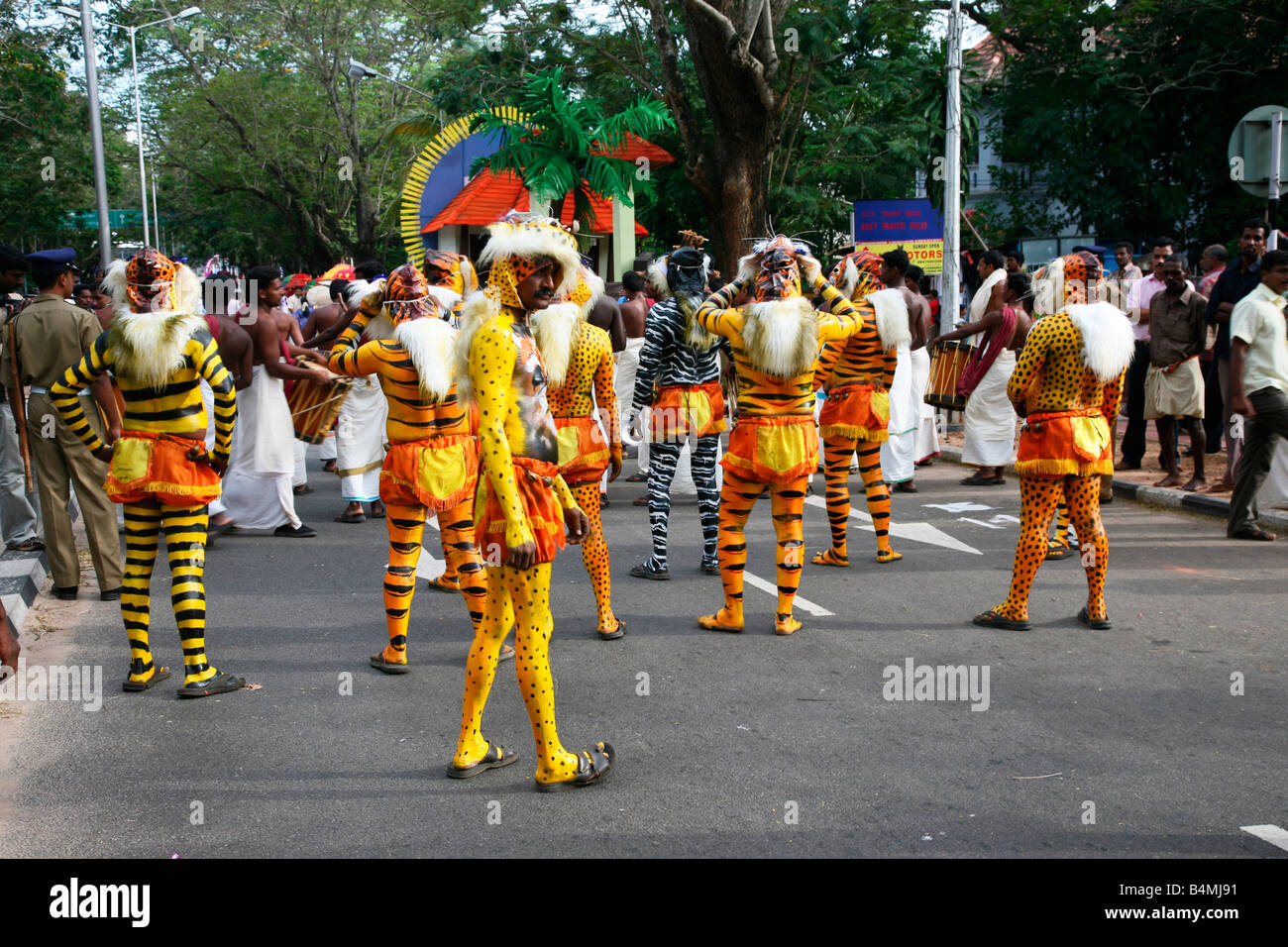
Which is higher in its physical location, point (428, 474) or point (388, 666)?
point (428, 474)

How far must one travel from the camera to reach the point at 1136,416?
11.9 metres

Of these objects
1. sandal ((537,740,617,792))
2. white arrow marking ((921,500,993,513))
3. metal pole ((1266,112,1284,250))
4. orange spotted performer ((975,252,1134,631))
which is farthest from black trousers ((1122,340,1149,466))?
sandal ((537,740,617,792))

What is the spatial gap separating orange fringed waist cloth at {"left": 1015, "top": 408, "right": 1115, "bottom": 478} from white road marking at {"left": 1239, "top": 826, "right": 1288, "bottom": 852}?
2.70 meters

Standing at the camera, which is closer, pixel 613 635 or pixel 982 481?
pixel 613 635

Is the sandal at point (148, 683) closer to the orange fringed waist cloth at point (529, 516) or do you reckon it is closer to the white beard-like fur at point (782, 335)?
the orange fringed waist cloth at point (529, 516)

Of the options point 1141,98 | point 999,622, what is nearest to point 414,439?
point 999,622

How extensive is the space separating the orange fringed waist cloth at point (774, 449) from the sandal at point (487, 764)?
225 cm

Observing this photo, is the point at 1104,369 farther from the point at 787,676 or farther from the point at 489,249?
the point at 489,249

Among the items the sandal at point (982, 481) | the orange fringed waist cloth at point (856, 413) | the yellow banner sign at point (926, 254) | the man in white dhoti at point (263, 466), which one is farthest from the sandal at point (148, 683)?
the yellow banner sign at point (926, 254)

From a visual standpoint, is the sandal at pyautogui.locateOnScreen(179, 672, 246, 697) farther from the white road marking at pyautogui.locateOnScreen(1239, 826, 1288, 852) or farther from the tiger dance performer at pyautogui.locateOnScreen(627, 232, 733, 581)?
the white road marking at pyautogui.locateOnScreen(1239, 826, 1288, 852)

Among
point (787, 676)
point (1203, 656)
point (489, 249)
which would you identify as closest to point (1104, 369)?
point (1203, 656)

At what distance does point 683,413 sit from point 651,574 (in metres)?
1.11

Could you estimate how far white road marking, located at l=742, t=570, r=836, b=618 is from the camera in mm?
7121

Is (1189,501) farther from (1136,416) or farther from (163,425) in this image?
(163,425)
